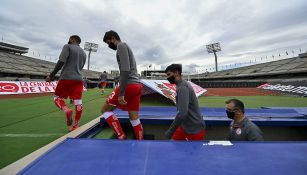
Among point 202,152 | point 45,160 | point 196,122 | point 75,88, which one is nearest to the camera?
point 45,160

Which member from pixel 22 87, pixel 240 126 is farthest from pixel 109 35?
pixel 22 87

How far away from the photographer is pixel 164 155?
1915 millimetres

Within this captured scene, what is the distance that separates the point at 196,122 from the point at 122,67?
1168 mm

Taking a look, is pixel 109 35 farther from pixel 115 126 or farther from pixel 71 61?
pixel 71 61

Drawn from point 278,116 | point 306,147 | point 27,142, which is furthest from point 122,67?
point 278,116

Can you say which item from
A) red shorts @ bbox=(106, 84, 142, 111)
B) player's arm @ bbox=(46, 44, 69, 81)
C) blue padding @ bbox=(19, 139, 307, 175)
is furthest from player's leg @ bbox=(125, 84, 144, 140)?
player's arm @ bbox=(46, 44, 69, 81)

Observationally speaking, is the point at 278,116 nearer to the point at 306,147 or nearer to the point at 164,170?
the point at 306,147

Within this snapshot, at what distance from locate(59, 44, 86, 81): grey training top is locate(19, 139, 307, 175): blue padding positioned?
2363 mm

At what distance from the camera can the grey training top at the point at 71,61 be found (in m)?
4.30

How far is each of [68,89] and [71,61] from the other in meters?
0.50

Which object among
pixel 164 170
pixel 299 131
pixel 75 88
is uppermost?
pixel 75 88

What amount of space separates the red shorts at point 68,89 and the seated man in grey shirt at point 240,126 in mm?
2708

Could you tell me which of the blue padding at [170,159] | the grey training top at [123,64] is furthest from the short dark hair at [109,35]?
the blue padding at [170,159]

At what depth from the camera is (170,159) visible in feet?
6.04
